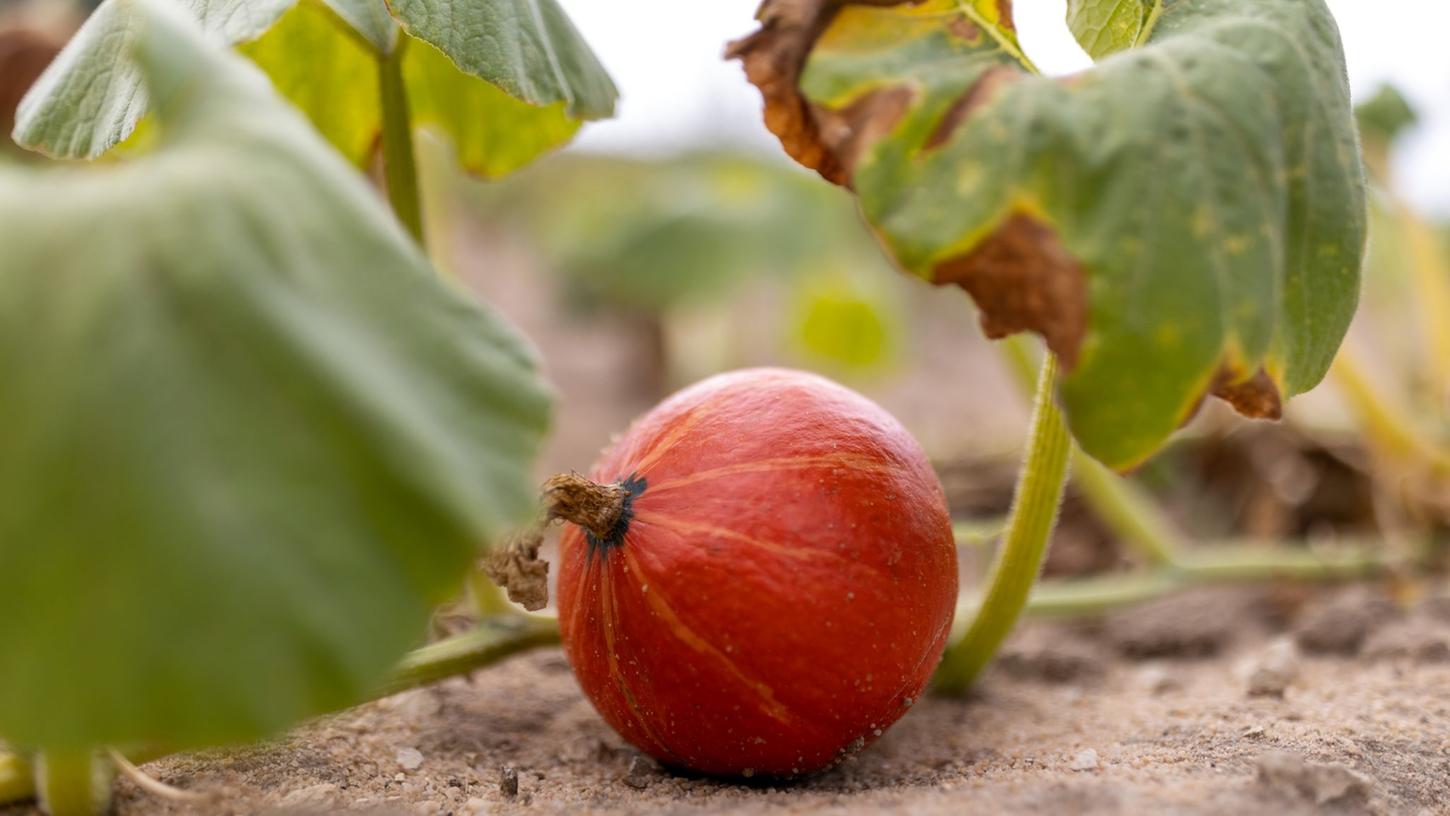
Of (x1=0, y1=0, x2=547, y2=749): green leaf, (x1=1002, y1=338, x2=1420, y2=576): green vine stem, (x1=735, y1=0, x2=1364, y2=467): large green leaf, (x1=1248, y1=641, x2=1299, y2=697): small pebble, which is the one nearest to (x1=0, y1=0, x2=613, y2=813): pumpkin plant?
(x1=0, y1=0, x2=547, y2=749): green leaf

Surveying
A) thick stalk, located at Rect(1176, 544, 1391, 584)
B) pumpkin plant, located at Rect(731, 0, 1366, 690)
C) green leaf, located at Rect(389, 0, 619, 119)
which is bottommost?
thick stalk, located at Rect(1176, 544, 1391, 584)

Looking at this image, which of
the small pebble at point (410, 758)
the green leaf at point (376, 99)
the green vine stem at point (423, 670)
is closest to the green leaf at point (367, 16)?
the green leaf at point (376, 99)

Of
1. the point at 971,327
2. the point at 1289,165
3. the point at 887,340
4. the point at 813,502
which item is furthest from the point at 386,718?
the point at 971,327

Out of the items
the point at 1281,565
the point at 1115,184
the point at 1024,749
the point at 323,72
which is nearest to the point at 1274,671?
the point at 1024,749

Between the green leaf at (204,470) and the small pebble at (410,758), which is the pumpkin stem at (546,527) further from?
the green leaf at (204,470)

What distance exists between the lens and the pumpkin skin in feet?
3.74

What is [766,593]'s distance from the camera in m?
1.14

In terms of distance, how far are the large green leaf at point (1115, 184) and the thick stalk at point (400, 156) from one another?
1.92ft

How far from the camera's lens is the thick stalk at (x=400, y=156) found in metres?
1.47

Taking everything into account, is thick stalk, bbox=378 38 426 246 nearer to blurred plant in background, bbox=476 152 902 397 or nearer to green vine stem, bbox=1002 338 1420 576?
green vine stem, bbox=1002 338 1420 576

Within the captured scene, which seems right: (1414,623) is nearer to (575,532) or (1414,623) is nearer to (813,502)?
(813,502)

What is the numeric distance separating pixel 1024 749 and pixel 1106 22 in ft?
2.46

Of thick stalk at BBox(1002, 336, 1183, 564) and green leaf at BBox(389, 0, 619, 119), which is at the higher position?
green leaf at BBox(389, 0, 619, 119)

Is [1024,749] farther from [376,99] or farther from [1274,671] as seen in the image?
[376,99]
